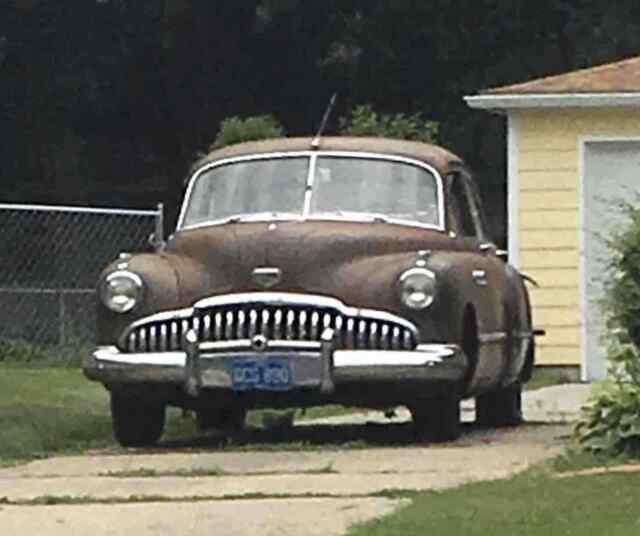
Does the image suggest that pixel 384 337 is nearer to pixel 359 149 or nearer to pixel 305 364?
pixel 305 364

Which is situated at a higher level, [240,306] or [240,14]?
[240,14]

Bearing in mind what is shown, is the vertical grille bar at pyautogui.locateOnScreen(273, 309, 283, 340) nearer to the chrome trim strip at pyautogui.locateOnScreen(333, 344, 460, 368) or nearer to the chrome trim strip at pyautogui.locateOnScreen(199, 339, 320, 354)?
the chrome trim strip at pyautogui.locateOnScreen(199, 339, 320, 354)

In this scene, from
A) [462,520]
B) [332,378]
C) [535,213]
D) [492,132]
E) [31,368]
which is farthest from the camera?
[492,132]

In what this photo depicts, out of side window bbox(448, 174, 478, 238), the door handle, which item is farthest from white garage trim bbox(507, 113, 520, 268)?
the door handle

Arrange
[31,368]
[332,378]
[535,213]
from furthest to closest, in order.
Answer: [535,213] → [31,368] → [332,378]

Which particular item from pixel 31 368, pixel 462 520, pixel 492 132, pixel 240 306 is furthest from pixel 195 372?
pixel 492 132

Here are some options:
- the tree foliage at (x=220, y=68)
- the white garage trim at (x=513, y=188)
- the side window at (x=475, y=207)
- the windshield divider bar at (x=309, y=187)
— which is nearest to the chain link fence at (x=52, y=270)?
the white garage trim at (x=513, y=188)

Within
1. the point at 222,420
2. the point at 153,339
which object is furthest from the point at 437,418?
the point at 222,420

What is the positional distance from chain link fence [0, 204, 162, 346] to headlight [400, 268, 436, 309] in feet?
28.6

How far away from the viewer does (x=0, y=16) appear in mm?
35062

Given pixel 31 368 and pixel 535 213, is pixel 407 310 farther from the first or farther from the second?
pixel 535 213

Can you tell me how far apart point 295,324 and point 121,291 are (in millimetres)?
990

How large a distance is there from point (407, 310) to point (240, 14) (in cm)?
2460

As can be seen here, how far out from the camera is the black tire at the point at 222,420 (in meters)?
13.7
